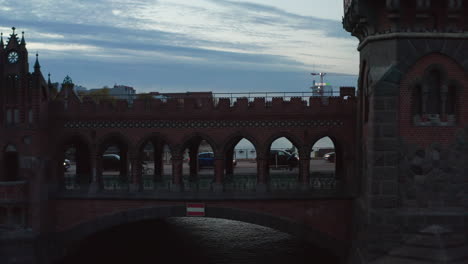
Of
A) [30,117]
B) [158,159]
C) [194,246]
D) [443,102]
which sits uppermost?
[443,102]

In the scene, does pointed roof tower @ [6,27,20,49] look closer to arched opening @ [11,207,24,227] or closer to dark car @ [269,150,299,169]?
arched opening @ [11,207,24,227]

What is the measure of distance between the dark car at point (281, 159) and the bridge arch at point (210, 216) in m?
12.7

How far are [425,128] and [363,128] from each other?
9.48 feet

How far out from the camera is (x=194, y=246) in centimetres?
2830

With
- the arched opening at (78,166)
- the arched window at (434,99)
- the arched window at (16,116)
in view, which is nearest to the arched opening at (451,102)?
the arched window at (434,99)

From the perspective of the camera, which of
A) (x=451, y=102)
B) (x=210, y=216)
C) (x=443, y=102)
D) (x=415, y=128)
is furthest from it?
(x=210, y=216)

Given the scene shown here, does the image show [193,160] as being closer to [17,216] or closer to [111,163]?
[17,216]

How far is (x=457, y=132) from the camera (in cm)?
1794

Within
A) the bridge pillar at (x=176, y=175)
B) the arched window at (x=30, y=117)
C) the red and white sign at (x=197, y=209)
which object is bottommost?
the red and white sign at (x=197, y=209)

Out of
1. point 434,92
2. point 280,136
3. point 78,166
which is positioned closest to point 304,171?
point 280,136

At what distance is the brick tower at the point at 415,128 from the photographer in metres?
17.6

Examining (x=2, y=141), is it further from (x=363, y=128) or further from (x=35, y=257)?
(x=363, y=128)

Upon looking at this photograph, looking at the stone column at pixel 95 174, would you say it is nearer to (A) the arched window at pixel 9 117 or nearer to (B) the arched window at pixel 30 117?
(B) the arched window at pixel 30 117

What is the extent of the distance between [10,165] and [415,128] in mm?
19222
